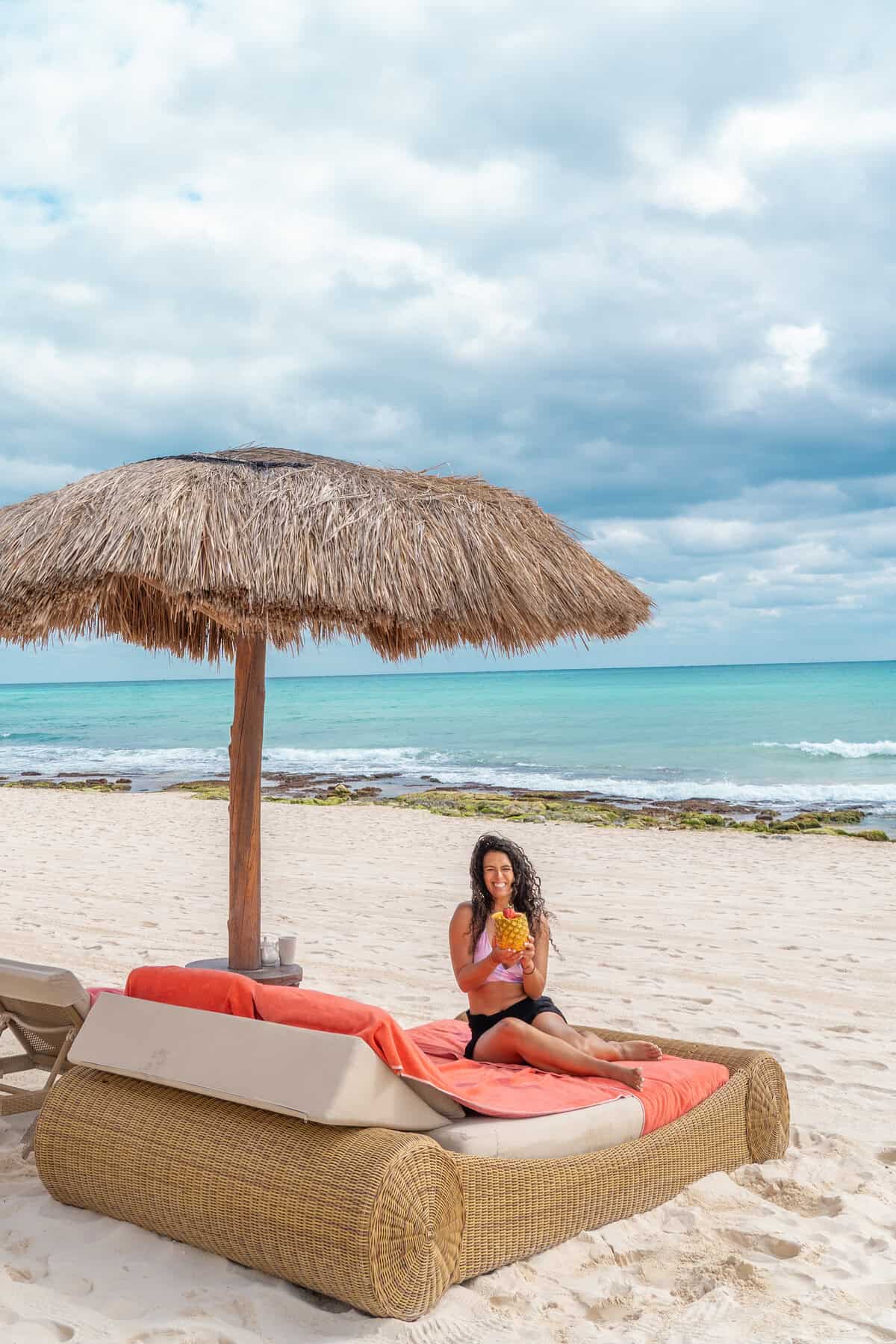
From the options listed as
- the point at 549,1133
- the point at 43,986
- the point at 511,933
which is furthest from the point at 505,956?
the point at 43,986

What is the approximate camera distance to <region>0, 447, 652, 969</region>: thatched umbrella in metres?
3.40

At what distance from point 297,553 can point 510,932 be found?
150 centimetres

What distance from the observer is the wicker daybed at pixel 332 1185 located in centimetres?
227

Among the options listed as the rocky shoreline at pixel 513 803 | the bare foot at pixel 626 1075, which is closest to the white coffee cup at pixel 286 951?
the bare foot at pixel 626 1075

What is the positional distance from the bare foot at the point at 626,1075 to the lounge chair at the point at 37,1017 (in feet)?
5.69

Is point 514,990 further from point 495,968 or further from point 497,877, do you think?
point 497,877

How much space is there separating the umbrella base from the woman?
3.59ft

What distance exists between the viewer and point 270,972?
14.9ft

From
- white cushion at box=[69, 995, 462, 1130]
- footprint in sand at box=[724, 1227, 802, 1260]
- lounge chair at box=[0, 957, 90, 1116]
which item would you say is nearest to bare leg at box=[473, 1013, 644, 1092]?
footprint in sand at box=[724, 1227, 802, 1260]

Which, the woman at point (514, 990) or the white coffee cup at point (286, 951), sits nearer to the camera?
the woman at point (514, 990)

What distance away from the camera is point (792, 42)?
6.09 m

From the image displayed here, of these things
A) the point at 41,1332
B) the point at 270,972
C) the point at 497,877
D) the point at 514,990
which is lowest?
the point at 41,1332

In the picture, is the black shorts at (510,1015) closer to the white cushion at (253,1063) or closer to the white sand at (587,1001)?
the white sand at (587,1001)

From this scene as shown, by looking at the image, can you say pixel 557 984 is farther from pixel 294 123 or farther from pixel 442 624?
pixel 294 123
